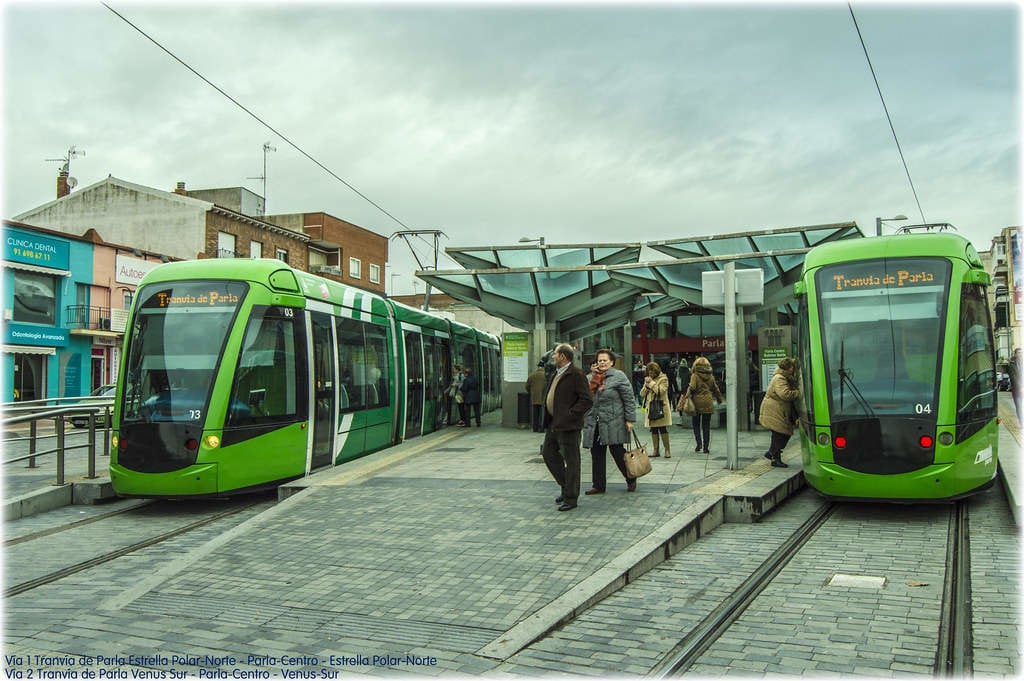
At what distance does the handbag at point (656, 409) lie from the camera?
12.6 meters

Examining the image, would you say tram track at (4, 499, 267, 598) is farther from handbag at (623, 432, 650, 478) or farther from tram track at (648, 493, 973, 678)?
tram track at (648, 493, 973, 678)

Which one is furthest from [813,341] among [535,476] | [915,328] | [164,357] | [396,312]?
[396,312]

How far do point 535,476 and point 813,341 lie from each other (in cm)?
376

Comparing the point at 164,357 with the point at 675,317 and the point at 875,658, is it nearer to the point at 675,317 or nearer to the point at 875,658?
the point at 875,658

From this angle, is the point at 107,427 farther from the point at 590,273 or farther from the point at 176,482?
the point at 590,273

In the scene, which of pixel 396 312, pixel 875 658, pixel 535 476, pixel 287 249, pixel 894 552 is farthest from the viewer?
pixel 287 249

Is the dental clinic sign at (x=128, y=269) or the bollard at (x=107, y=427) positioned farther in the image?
the dental clinic sign at (x=128, y=269)

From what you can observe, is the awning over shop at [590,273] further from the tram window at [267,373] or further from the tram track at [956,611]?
the tram track at [956,611]

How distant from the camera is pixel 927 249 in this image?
29.8ft

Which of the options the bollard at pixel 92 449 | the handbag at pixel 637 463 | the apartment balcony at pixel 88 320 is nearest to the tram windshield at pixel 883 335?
the handbag at pixel 637 463

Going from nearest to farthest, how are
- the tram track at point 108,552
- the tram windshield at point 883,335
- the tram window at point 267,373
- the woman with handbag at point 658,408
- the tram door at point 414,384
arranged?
the tram track at point 108,552, the tram windshield at point 883,335, the tram window at point 267,373, the woman with handbag at point 658,408, the tram door at point 414,384

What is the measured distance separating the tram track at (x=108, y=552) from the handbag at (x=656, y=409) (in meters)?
5.69

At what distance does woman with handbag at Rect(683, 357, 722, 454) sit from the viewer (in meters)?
13.0

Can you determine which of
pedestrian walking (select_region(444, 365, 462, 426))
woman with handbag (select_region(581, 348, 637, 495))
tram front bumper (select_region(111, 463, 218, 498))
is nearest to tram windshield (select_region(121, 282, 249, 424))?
tram front bumper (select_region(111, 463, 218, 498))
